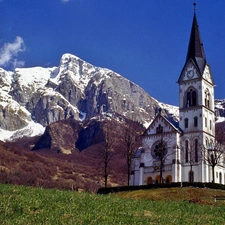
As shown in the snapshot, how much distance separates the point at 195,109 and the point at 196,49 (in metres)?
12.0

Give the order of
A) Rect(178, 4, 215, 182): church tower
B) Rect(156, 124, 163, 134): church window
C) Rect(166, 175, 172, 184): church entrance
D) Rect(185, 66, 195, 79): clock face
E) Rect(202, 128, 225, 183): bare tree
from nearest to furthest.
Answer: Rect(202, 128, 225, 183): bare tree → Rect(178, 4, 215, 182): church tower → Rect(166, 175, 172, 184): church entrance → Rect(156, 124, 163, 134): church window → Rect(185, 66, 195, 79): clock face

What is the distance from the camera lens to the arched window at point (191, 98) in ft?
274

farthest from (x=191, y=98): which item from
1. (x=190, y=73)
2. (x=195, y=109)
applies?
(x=190, y=73)

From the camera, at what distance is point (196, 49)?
86938 mm

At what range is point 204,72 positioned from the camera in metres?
84.7

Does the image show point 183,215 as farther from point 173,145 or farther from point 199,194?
point 173,145

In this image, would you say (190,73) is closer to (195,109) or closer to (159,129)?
(195,109)

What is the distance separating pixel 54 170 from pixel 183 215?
168 m

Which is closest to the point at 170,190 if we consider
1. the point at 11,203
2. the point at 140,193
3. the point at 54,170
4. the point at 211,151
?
the point at 140,193

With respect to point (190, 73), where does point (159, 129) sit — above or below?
below

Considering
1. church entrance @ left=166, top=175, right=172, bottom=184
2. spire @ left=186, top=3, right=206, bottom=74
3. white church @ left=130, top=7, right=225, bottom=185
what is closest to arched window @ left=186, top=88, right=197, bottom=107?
white church @ left=130, top=7, right=225, bottom=185

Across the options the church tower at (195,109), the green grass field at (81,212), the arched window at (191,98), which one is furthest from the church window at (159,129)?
the green grass field at (81,212)

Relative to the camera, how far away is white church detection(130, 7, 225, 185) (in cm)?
7819

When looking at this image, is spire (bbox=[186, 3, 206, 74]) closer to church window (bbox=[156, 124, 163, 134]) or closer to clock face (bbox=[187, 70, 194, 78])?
clock face (bbox=[187, 70, 194, 78])
